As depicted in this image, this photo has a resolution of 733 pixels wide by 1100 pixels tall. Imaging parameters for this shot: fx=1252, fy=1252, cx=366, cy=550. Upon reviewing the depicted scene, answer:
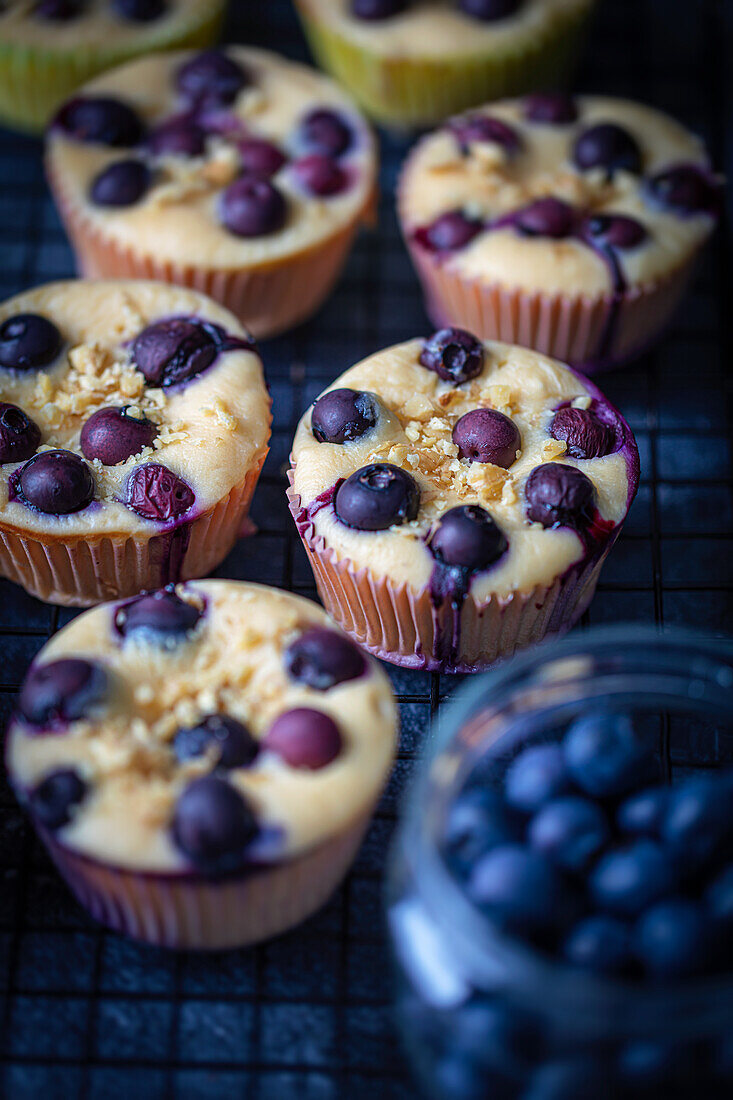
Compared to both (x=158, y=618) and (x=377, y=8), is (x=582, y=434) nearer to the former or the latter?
(x=158, y=618)

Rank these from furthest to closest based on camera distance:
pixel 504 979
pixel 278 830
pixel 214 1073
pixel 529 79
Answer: pixel 529 79
pixel 214 1073
pixel 278 830
pixel 504 979

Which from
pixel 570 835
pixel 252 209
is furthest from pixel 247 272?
pixel 570 835

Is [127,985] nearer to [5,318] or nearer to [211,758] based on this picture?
[211,758]

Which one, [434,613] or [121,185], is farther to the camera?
[121,185]

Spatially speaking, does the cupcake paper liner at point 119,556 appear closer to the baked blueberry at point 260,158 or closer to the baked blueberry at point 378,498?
the baked blueberry at point 378,498

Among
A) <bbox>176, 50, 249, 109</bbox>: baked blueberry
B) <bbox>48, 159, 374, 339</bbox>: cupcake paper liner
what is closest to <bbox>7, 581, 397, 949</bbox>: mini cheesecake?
<bbox>48, 159, 374, 339</bbox>: cupcake paper liner

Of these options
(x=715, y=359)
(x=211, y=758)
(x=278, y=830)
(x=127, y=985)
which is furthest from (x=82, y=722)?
(x=715, y=359)

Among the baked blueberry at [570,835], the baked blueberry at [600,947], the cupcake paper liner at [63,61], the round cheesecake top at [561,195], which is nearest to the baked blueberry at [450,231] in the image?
the round cheesecake top at [561,195]
